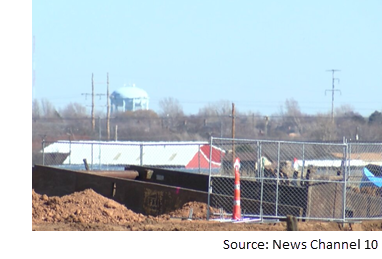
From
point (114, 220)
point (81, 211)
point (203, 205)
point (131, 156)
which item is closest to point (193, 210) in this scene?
point (203, 205)

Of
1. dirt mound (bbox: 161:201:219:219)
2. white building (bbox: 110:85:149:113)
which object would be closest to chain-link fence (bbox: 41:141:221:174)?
dirt mound (bbox: 161:201:219:219)

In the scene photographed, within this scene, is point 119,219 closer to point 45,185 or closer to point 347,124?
point 45,185

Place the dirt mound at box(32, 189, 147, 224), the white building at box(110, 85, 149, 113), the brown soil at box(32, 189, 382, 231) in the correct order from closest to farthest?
1. the brown soil at box(32, 189, 382, 231)
2. the dirt mound at box(32, 189, 147, 224)
3. the white building at box(110, 85, 149, 113)

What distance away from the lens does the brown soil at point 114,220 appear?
993 centimetres

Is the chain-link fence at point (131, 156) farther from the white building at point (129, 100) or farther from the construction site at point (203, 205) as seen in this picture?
the white building at point (129, 100)

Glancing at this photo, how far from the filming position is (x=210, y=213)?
1189 centimetres

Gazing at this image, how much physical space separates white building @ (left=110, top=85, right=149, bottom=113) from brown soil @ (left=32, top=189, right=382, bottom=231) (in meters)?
78.7

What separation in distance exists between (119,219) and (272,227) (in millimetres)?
2868

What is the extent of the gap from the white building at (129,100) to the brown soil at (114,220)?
3098 inches

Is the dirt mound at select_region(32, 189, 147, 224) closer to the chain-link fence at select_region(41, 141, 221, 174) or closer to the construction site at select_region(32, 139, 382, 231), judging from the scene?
the construction site at select_region(32, 139, 382, 231)

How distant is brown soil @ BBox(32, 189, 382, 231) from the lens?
9930mm

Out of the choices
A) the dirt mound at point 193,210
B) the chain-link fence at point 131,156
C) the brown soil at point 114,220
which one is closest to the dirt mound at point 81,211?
the brown soil at point 114,220

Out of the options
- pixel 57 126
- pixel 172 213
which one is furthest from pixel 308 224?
pixel 57 126

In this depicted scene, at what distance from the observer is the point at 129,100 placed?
93875mm
